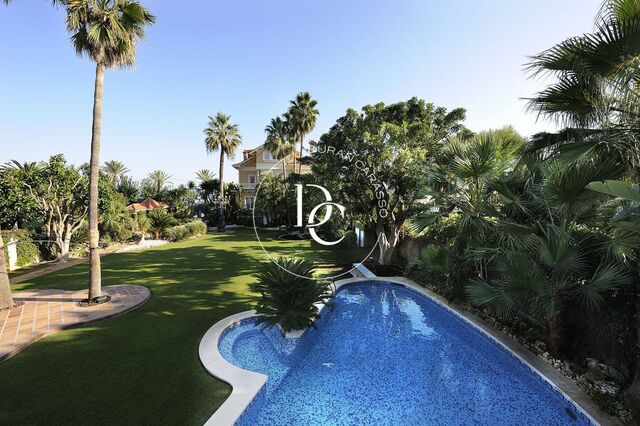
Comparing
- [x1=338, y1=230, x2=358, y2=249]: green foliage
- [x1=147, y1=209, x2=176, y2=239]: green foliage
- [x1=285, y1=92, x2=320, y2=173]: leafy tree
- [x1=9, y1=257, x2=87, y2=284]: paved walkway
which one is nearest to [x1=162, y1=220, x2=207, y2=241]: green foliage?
[x1=147, y1=209, x2=176, y2=239]: green foliage

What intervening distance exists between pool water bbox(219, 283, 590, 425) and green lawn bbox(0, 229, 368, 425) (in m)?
0.98

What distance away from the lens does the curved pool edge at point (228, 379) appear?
180 inches

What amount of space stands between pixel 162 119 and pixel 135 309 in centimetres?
1335

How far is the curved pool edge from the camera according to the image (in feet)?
15.0

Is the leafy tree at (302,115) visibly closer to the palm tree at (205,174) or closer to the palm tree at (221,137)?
the palm tree at (221,137)

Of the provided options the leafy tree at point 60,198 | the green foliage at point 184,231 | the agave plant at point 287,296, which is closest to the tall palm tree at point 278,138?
the green foliage at point 184,231

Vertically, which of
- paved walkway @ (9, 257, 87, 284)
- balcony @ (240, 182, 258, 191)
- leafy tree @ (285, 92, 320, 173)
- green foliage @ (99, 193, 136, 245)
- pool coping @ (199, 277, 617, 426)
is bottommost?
pool coping @ (199, 277, 617, 426)

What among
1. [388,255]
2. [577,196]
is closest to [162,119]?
[388,255]

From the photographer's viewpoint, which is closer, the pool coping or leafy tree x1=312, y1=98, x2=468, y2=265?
the pool coping

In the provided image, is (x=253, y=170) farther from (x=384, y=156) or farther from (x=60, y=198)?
(x=384, y=156)

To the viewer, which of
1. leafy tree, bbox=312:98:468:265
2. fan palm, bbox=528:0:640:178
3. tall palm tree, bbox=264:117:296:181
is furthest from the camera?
tall palm tree, bbox=264:117:296:181

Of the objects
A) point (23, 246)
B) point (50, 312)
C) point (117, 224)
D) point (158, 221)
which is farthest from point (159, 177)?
point (50, 312)

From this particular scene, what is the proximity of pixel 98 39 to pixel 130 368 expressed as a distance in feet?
28.5

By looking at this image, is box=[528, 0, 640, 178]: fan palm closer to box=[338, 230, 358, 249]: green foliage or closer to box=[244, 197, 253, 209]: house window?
box=[338, 230, 358, 249]: green foliage
